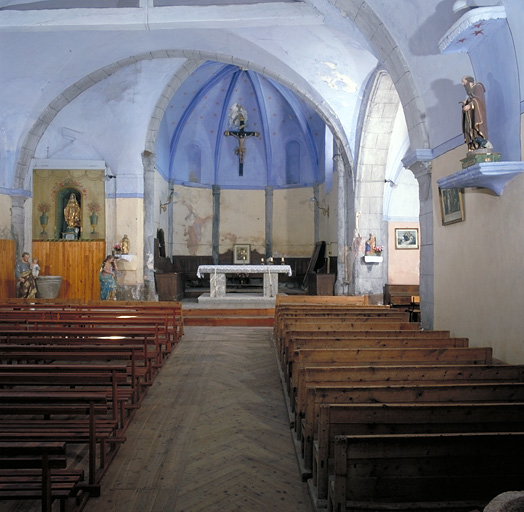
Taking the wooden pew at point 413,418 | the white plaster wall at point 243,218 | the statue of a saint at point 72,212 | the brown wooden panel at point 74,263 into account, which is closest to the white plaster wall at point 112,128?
the statue of a saint at point 72,212

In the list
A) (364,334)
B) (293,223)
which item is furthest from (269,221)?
(364,334)

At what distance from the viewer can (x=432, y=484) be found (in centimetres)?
243

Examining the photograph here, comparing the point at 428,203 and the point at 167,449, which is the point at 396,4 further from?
the point at 167,449

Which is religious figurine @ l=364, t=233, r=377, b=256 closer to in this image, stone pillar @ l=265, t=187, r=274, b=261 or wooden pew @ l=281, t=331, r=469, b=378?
stone pillar @ l=265, t=187, r=274, b=261

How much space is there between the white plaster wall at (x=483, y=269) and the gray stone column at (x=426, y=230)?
0.59 ft

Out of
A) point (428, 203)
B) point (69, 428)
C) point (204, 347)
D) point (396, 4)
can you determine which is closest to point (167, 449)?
point (69, 428)

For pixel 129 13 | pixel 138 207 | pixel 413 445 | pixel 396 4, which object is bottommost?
pixel 413 445

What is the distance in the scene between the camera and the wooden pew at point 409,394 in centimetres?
315

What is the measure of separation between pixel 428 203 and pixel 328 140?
406 inches

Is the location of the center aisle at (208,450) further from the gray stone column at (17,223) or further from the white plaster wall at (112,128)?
the white plaster wall at (112,128)

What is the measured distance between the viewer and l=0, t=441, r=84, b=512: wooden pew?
→ 2.26m

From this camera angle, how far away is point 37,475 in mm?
2818

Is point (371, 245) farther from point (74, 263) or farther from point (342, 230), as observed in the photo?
point (74, 263)

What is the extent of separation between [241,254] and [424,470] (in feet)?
55.3
